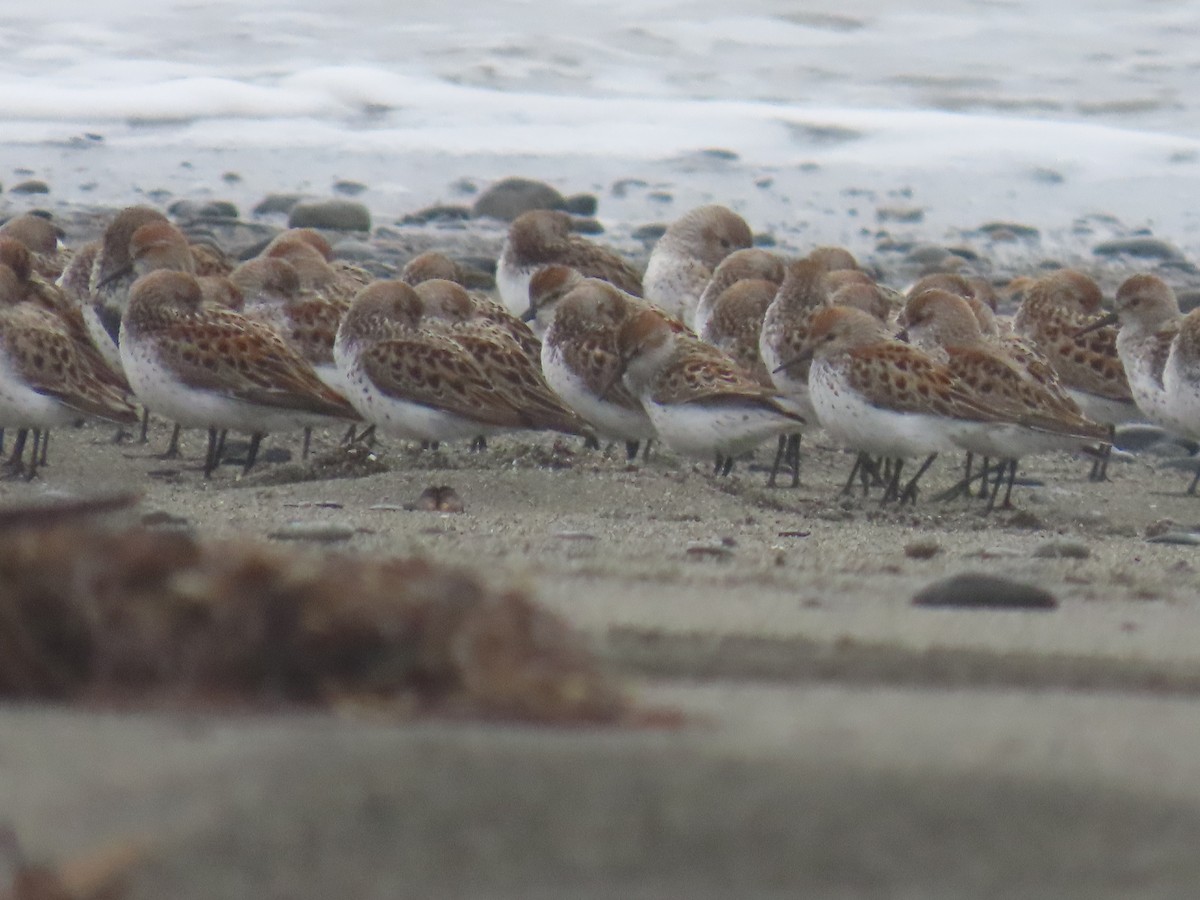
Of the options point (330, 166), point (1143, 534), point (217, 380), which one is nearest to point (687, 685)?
point (1143, 534)

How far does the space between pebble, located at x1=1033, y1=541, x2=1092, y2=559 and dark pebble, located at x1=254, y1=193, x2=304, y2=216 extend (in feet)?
35.0

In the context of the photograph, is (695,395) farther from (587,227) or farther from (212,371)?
(587,227)

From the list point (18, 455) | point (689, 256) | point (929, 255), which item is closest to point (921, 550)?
point (18, 455)

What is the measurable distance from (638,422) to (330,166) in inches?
386

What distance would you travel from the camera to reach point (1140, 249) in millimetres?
15695

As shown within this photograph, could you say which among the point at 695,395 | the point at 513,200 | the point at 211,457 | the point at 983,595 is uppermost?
the point at 983,595

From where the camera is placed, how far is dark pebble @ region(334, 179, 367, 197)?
16.8m

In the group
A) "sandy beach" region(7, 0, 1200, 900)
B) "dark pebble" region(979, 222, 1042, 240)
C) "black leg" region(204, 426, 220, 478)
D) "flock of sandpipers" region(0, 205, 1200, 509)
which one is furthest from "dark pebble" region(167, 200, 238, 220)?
"black leg" region(204, 426, 220, 478)

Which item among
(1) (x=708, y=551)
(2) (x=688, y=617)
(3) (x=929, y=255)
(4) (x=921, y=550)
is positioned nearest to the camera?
(2) (x=688, y=617)

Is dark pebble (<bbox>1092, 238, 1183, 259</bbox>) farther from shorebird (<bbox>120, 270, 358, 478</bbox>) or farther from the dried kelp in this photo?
the dried kelp

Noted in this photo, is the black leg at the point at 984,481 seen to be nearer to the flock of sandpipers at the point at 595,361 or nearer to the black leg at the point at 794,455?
the flock of sandpipers at the point at 595,361

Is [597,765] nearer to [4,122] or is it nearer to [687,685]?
[687,685]

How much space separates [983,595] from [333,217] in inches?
445

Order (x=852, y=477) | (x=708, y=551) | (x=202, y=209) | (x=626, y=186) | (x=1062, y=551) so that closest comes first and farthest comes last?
(x=708, y=551) < (x=1062, y=551) < (x=852, y=477) < (x=202, y=209) < (x=626, y=186)
